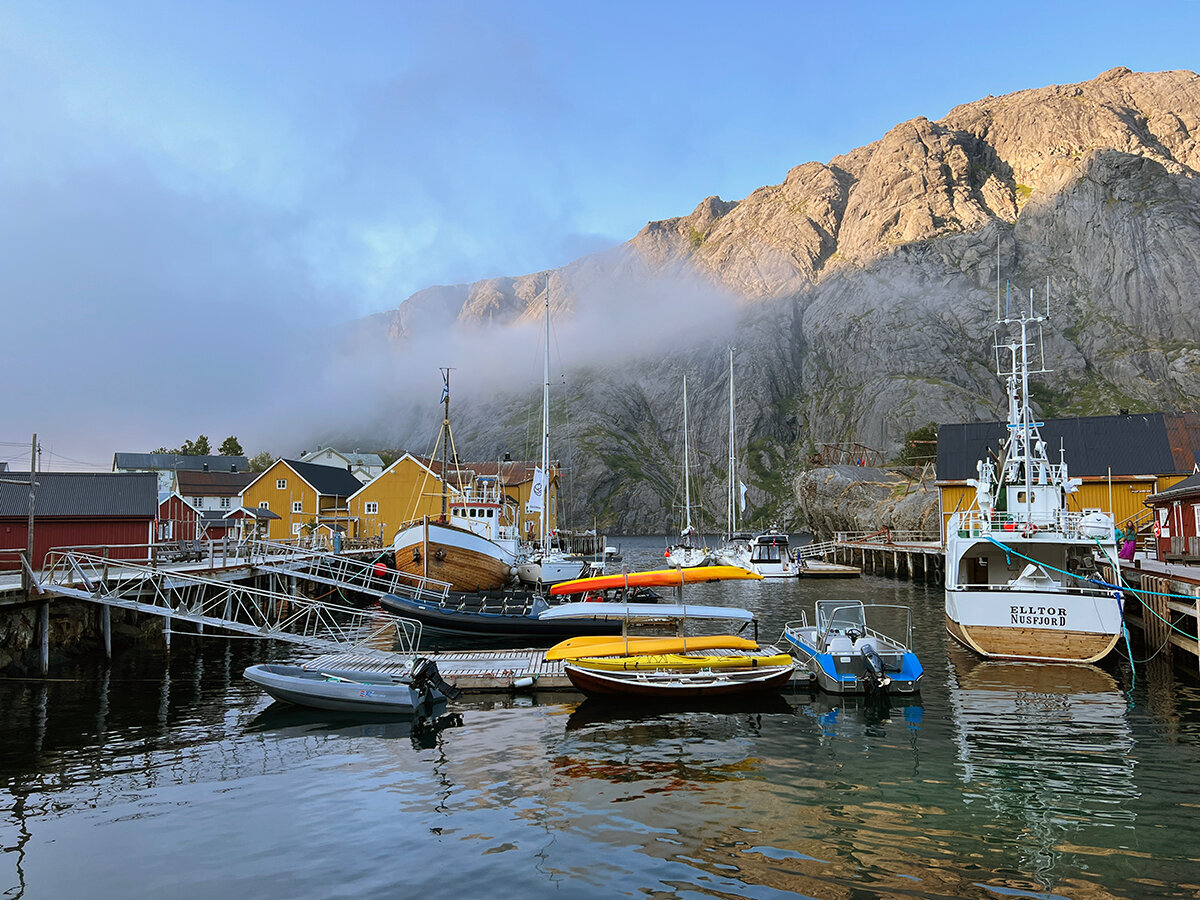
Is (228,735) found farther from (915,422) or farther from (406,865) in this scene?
(915,422)

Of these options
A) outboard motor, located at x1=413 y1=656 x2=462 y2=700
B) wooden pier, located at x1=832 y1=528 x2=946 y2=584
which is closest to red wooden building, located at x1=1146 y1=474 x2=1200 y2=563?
wooden pier, located at x1=832 y1=528 x2=946 y2=584

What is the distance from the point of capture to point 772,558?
70688mm

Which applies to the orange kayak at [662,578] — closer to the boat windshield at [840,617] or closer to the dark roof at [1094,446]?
the boat windshield at [840,617]

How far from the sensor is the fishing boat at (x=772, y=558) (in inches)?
2665

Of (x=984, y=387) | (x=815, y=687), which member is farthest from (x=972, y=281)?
(x=815, y=687)

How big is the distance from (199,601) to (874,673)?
24694 mm

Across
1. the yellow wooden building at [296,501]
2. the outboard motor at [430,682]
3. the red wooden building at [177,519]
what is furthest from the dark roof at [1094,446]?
the red wooden building at [177,519]

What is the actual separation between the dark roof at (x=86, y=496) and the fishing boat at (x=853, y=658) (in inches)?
1465

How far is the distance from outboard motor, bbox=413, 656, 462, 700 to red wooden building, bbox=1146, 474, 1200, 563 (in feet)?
110

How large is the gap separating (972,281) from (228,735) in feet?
692

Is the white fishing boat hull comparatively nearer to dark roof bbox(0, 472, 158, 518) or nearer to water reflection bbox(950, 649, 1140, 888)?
water reflection bbox(950, 649, 1140, 888)

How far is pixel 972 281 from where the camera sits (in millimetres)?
193875

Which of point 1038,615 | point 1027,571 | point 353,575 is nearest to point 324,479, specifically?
point 353,575

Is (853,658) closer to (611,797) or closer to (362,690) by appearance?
(611,797)
